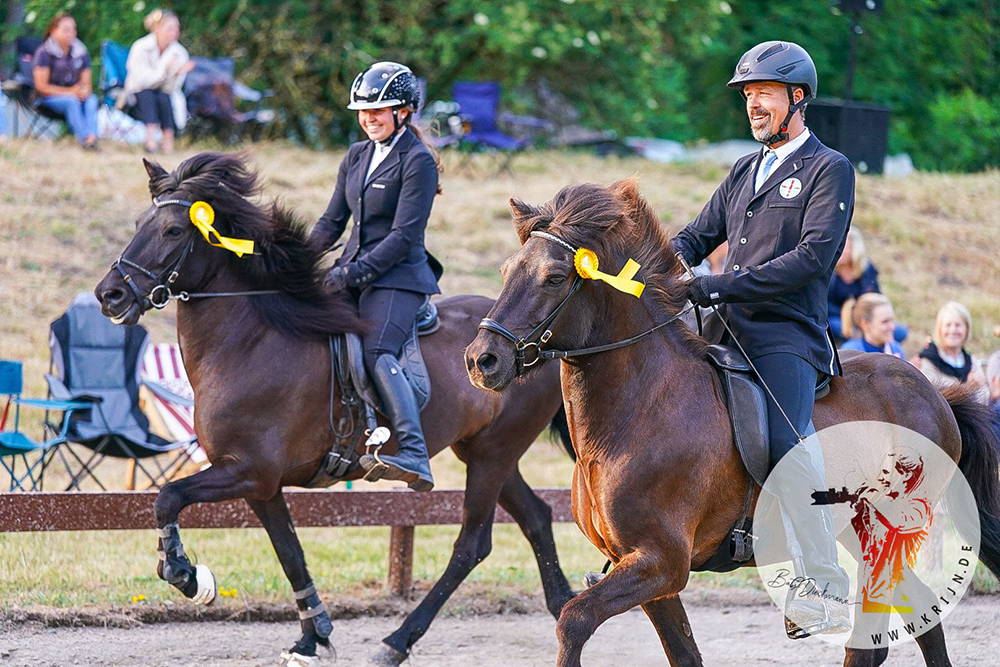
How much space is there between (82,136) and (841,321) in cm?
966

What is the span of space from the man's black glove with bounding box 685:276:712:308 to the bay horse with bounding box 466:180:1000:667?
0.05 metres

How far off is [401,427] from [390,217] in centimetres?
117

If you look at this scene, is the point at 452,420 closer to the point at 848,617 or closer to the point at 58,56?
the point at 848,617

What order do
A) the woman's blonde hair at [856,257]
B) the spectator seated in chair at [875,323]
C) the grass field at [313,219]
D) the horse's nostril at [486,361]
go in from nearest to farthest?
1. the horse's nostril at [486,361]
2. the grass field at [313,219]
3. the spectator seated in chair at [875,323]
4. the woman's blonde hair at [856,257]

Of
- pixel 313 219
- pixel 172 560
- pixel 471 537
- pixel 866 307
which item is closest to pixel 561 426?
pixel 471 537

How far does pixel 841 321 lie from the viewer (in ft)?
33.9

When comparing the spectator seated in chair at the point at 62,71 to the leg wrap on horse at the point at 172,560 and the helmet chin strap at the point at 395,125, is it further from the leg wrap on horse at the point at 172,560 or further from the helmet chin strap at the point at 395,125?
the leg wrap on horse at the point at 172,560

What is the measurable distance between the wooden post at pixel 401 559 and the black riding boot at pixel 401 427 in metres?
1.45

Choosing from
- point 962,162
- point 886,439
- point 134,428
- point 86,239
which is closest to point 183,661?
point 134,428

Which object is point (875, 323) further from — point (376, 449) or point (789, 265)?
point (789, 265)

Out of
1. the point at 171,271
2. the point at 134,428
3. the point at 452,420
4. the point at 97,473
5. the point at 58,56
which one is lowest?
the point at 97,473

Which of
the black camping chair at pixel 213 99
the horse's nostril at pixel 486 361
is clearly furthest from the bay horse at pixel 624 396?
the black camping chair at pixel 213 99

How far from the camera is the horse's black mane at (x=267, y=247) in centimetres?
632

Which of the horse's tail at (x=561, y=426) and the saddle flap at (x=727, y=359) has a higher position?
the saddle flap at (x=727, y=359)
